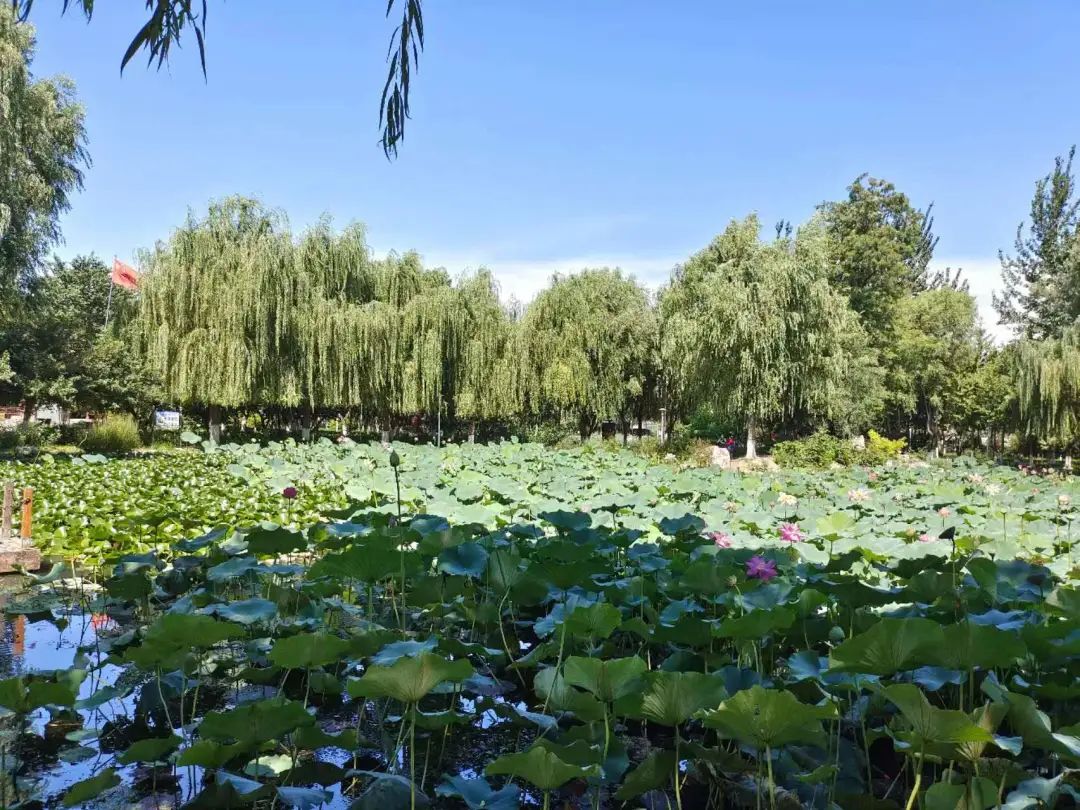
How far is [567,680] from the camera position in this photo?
1432mm

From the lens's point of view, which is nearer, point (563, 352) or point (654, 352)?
point (563, 352)

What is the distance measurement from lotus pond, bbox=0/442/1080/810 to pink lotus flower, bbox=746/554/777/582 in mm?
32

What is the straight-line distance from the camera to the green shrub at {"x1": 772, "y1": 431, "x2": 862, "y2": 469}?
15203 mm

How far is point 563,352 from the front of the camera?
19062 millimetres

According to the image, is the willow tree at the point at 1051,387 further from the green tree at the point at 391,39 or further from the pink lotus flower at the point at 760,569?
the green tree at the point at 391,39

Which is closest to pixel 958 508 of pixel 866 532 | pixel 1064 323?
pixel 866 532

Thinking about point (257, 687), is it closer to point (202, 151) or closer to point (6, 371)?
point (202, 151)

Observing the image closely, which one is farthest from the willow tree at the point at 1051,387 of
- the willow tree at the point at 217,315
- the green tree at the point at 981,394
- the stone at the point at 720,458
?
the willow tree at the point at 217,315

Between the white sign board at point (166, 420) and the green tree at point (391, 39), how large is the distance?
850 inches

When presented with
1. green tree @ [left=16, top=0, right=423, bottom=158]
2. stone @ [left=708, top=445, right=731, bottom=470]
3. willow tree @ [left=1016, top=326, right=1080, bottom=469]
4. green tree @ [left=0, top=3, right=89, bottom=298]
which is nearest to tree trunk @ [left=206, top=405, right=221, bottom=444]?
green tree @ [left=0, top=3, right=89, bottom=298]

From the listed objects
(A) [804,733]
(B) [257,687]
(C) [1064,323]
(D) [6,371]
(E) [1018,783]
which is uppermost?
(C) [1064,323]

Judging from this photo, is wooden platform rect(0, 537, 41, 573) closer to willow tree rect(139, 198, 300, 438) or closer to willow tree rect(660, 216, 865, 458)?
willow tree rect(139, 198, 300, 438)

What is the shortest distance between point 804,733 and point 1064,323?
1047 inches

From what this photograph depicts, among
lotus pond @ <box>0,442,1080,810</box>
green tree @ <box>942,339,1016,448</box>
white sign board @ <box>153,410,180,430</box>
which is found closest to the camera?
lotus pond @ <box>0,442,1080,810</box>
